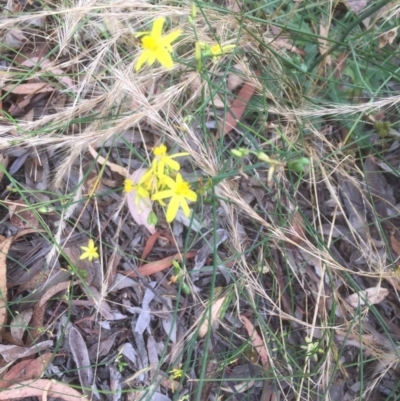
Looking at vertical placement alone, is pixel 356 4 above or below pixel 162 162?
above

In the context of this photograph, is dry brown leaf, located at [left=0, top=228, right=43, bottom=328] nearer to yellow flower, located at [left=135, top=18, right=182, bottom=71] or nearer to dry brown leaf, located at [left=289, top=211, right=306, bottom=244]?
yellow flower, located at [left=135, top=18, right=182, bottom=71]

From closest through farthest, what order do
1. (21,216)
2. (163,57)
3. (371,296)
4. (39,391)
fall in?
(163,57), (39,391), (21,216), (371,296)

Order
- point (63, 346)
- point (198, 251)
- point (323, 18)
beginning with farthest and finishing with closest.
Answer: point (323, 18) < point (198, 251) < point (63, 346)

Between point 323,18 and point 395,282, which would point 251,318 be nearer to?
point 395,282

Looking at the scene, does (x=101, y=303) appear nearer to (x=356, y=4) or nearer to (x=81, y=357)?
(x=81, y=357)

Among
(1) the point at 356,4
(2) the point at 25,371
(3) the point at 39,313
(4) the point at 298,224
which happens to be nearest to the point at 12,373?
(2) the point at 25,371

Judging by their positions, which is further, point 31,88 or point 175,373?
point 31,88

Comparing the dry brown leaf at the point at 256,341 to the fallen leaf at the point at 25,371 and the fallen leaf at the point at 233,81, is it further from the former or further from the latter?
the fallen leaf at the point at 233,81

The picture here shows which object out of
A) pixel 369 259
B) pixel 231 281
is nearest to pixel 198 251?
pixel 231 281
